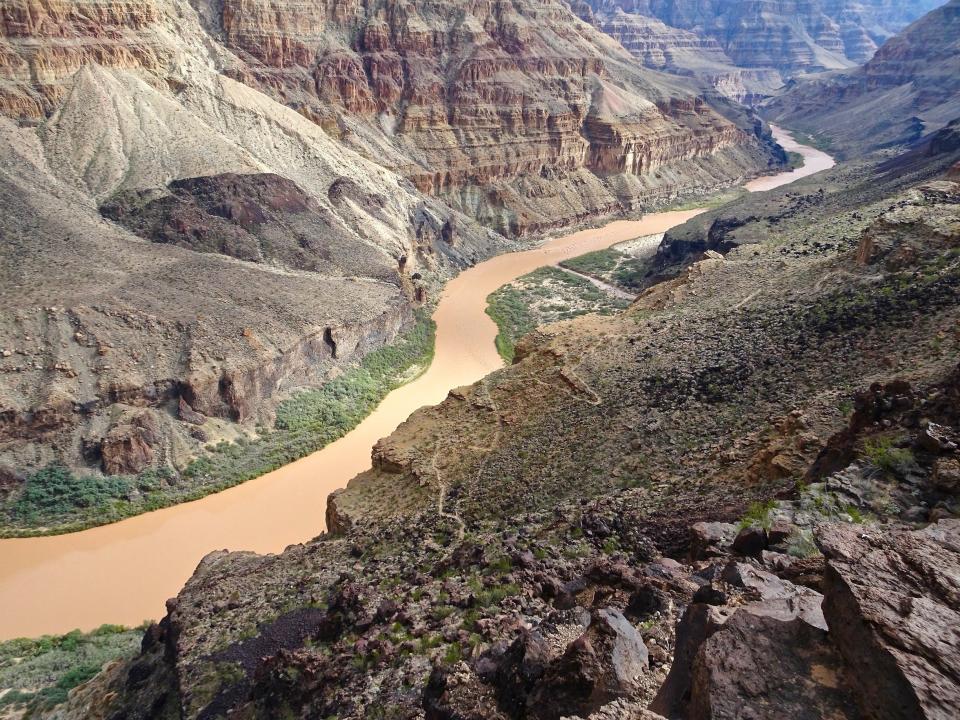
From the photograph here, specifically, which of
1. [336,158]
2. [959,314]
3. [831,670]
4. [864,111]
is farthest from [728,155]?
[831,670]

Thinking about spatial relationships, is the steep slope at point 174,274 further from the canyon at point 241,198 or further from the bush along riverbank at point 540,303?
the bush along riverbank at point 540,303

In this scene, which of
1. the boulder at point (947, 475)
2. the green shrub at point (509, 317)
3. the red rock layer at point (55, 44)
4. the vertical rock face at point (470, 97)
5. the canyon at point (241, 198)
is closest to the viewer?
the boulder at point (947, 475)

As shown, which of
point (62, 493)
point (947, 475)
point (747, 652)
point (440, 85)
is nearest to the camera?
point (747, 652)

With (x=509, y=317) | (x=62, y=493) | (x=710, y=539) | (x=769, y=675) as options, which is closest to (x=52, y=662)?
(x=62, y=493)

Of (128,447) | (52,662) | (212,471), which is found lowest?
(212,471)

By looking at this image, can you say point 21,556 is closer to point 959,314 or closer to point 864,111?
point 959,314

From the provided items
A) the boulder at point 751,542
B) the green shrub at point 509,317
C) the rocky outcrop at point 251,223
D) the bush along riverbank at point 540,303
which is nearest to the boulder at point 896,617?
the boulder at point 751,542

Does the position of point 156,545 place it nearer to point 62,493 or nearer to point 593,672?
point 62,493
